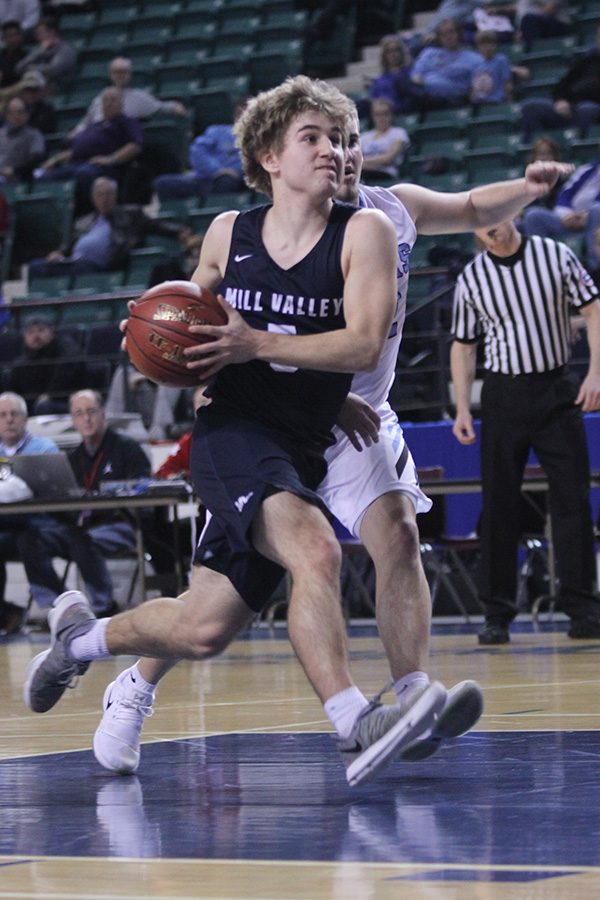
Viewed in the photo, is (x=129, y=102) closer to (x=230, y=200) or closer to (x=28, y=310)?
(x=230, y=200)

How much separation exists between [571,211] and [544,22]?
3705 millimetres

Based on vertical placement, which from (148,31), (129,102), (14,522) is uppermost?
(148,31)

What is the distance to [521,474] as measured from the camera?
7.20 m

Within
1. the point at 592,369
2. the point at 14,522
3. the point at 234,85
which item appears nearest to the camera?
the point at 592,369

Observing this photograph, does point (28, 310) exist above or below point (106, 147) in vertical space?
below

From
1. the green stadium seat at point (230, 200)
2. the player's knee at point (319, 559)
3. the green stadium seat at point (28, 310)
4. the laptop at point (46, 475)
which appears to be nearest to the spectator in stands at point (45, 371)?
the green stadium seat at point (28, 310)

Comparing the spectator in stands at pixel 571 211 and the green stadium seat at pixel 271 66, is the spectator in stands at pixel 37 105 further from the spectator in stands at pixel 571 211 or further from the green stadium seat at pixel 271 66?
the spectator in stands at pixel 571 211

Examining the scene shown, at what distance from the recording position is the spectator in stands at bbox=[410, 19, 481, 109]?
548 inches

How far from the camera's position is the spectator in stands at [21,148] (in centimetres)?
1596

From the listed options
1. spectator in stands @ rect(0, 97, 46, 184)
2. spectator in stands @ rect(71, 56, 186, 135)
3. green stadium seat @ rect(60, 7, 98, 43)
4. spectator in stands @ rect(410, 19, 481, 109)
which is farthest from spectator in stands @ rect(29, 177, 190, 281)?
green stadium seat @ rect(60, 7, 98, 43)

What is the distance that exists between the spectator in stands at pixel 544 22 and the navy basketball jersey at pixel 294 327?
11232 mm

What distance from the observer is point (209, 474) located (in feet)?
11.4

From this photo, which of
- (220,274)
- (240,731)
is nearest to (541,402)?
(240,731)

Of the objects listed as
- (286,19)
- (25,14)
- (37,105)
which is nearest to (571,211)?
(286,19)
